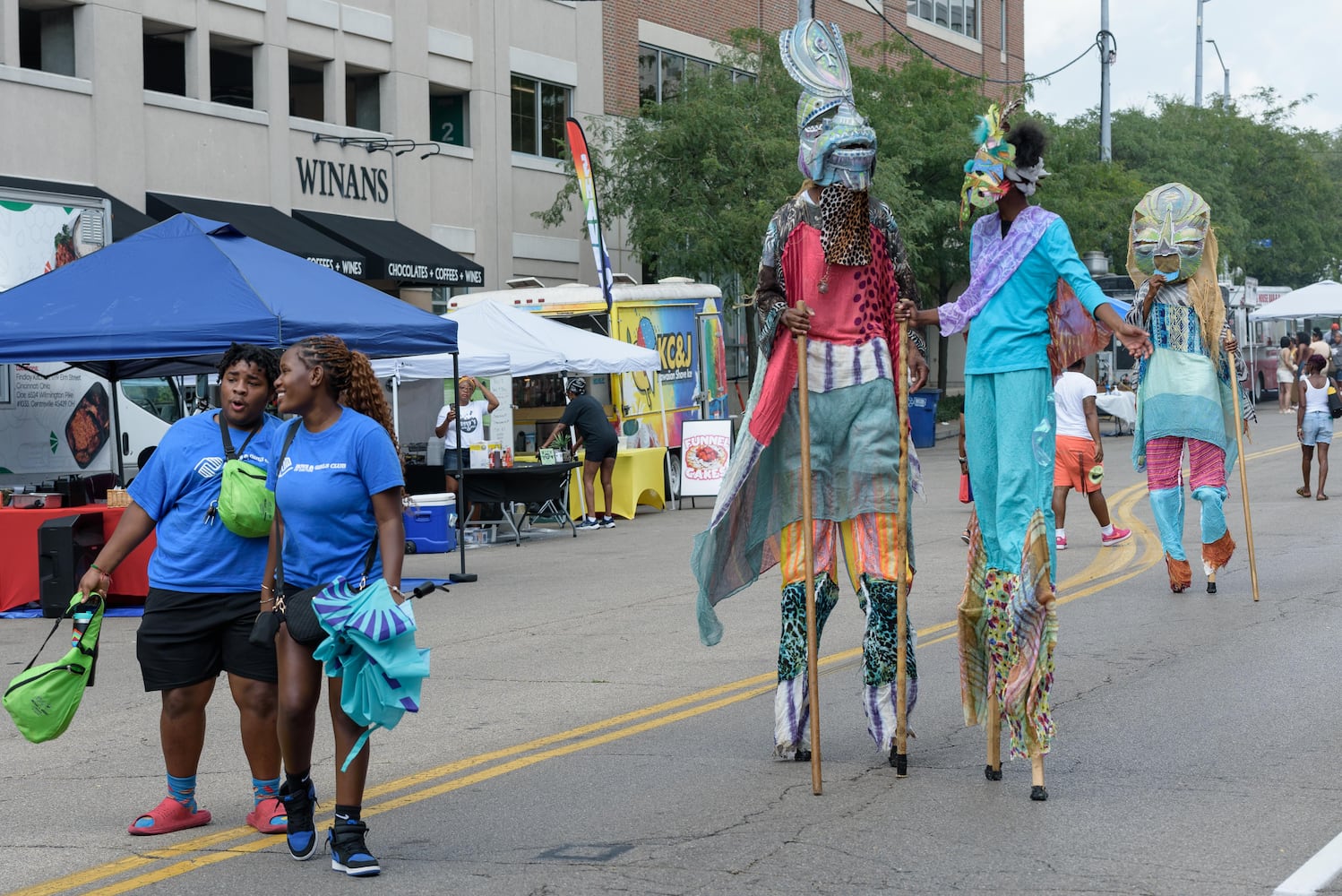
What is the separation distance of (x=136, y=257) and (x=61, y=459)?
17.3 ft

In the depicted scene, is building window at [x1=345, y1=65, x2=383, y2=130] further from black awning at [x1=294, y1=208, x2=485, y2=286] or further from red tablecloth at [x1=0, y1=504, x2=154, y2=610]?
red tablecloth at [x1=0, y1=504, x2=154, y2=610]

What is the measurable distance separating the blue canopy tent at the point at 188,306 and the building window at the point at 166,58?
36.9ft

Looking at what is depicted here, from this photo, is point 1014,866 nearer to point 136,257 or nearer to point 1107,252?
point 136,257

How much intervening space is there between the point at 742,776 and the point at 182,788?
204cm

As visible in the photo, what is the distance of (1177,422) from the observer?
1126 centimetres

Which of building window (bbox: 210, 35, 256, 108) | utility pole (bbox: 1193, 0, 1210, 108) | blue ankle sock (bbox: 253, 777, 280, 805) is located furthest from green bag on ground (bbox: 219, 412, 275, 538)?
utility pole (bbox: 1193, 0, 1210, 108)

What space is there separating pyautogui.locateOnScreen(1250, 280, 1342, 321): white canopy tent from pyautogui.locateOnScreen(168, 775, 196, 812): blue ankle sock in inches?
1428

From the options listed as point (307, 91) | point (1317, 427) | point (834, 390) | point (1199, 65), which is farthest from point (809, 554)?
point (1199, 65)

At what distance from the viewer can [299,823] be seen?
5531 mm

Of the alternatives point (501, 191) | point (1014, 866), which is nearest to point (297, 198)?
point (501, 191)

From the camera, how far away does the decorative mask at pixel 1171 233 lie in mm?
10734

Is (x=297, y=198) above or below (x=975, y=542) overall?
above

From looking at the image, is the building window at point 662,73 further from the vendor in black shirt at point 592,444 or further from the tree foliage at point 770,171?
the vendor in black shirt at point 592,444

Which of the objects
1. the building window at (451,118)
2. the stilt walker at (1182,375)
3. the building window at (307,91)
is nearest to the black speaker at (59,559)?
the stilt walker at (1182,375)
